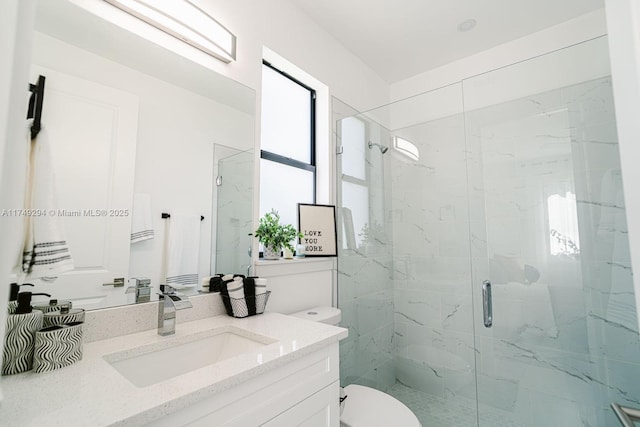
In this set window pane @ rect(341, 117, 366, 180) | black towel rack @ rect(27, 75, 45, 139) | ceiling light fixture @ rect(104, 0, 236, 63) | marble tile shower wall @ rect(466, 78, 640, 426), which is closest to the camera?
black towel rack @ rect(27, 75, 45, 139)

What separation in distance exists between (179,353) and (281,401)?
0.43 m

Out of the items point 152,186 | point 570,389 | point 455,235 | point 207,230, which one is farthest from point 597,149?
point 152,186

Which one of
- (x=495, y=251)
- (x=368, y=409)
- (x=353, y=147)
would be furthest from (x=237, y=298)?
(x=495, y=251)

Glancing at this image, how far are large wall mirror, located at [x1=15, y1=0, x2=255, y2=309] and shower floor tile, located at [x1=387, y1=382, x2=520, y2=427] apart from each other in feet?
5.13

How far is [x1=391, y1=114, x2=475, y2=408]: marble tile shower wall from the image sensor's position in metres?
2.04

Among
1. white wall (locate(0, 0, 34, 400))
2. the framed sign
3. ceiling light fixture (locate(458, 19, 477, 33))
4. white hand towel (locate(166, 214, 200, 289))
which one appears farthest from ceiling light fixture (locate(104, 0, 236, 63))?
ceiling light fixture (locate(458, 19, 477, 33))

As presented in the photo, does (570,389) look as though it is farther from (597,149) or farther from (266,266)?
(266,266)

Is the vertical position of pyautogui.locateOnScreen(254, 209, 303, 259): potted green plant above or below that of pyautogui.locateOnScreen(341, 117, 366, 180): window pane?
below

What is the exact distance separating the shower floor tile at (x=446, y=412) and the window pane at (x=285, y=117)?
1840 mm

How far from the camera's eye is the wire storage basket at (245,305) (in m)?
1.33

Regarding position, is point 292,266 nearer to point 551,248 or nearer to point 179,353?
point 179,353

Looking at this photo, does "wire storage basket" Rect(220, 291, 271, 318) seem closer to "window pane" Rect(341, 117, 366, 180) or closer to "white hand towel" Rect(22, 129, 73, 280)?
"white hand towel" Rect(22, 129, 73, 280)

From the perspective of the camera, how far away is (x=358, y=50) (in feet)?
7.69

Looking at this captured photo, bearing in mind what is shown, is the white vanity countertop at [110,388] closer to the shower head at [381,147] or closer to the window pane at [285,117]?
the window pane at [285,117]
